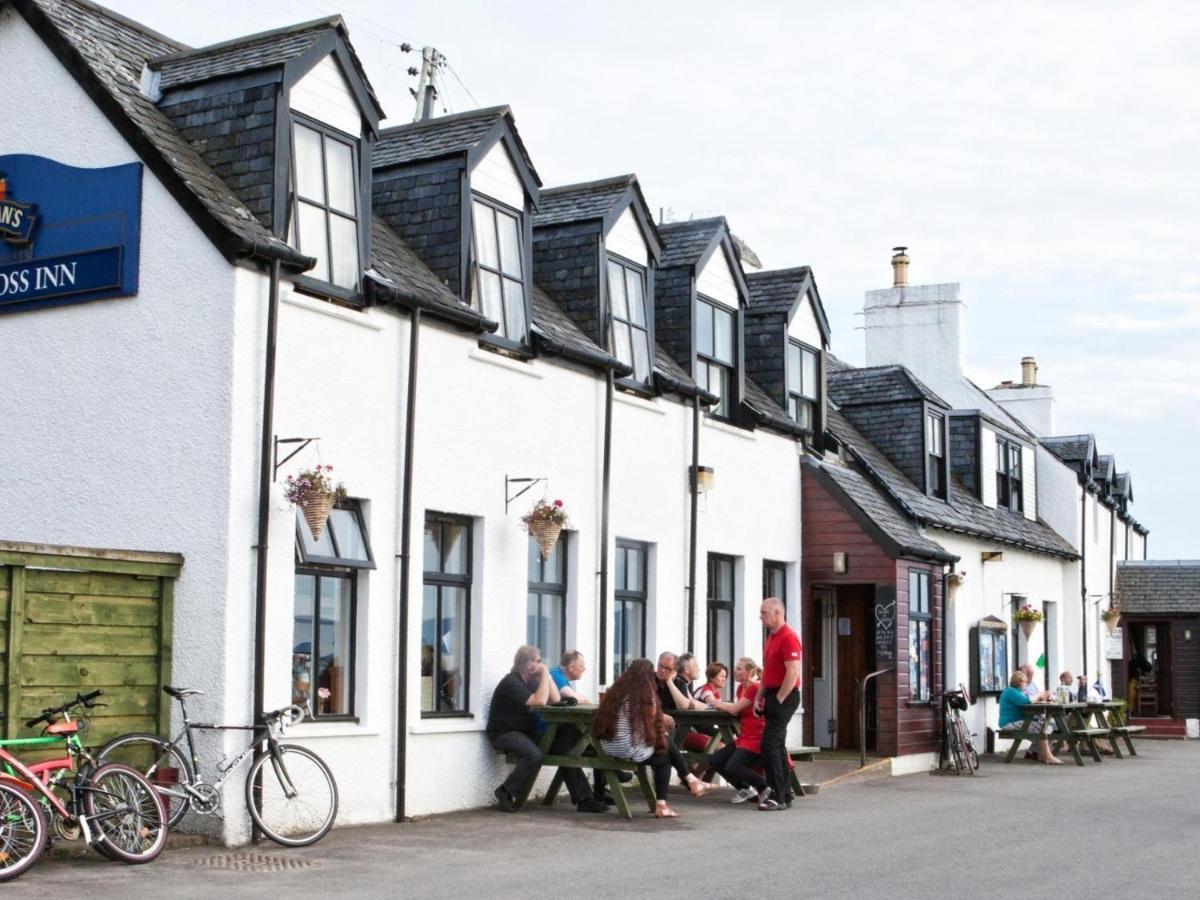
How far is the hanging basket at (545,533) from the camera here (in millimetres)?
15555

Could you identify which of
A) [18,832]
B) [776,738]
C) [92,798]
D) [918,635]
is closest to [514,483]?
[776,738]

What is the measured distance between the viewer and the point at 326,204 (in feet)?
45.8

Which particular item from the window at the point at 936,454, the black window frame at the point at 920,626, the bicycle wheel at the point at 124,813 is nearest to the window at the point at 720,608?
A: the black window frame at the point at 920,626

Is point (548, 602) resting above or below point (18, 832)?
above

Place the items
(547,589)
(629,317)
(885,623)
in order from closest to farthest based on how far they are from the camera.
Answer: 1. (547,589)
2. (629,317)
3. (885,623)

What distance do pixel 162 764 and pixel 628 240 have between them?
8.98 m

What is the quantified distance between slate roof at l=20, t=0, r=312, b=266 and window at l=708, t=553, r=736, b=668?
341 inches

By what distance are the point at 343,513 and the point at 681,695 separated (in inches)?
189

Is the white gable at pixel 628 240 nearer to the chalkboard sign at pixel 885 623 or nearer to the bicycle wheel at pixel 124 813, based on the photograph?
the chalkboard sign at pixel 885 623

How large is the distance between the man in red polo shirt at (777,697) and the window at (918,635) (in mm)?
6814

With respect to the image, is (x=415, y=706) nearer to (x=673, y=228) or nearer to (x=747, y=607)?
(x=747, y=607)

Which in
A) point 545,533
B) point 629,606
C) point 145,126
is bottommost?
point 629,606

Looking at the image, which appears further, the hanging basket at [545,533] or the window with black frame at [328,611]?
the hanging basket at [545,533]

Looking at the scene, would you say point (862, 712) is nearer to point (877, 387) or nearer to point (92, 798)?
point (877, 387)
